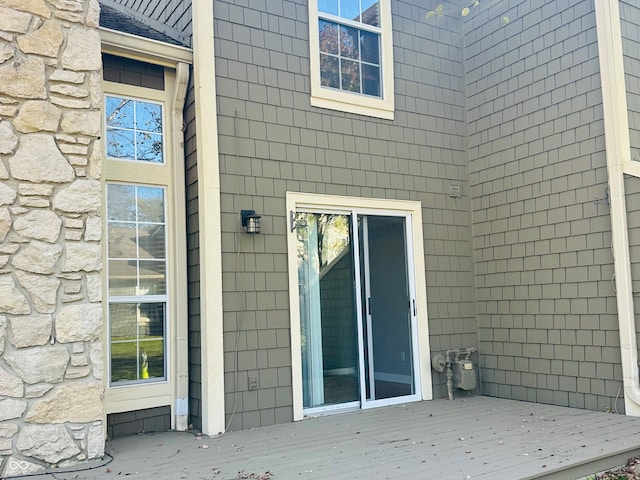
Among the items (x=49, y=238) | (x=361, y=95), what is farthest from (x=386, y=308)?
(x=49, y=238)

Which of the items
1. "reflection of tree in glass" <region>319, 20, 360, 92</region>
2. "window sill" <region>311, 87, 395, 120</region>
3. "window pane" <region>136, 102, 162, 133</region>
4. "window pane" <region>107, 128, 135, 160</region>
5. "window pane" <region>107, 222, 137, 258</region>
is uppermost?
"reflection of tree in glass" <region>319, 20, 360, 92</region>

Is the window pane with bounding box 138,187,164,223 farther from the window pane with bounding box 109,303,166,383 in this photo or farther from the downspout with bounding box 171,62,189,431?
the window pane with bounding box 109,303,166,383

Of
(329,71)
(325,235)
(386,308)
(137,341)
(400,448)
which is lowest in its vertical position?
(400,448)

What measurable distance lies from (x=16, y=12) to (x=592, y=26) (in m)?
4.94

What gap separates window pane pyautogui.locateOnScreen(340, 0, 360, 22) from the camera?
20.0 ft

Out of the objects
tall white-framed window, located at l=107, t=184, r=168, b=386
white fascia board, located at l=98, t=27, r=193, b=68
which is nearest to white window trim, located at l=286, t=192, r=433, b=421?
tall white-framed window, located at l=107, t=184, r=168, b=386

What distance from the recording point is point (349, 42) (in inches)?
240

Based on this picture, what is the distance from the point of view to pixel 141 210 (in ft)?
16.9

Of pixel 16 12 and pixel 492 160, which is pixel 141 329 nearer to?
pixel 16 12

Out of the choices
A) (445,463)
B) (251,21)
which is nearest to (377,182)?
(251,21)

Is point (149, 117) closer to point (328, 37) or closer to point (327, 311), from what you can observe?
point (328, 37)

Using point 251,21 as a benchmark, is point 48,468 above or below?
below

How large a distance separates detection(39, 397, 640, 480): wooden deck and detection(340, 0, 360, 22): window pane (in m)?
4.00

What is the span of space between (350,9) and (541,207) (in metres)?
2.85
